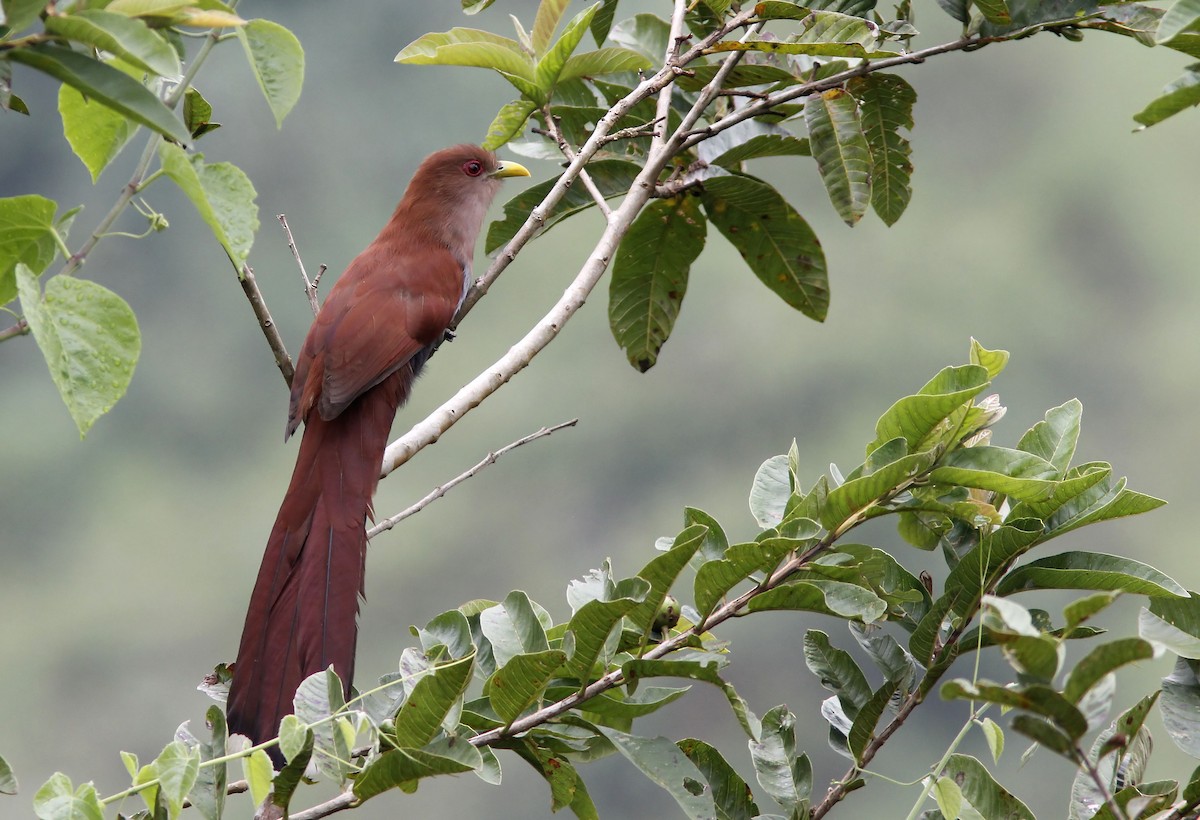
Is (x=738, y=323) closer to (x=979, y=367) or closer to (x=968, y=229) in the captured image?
(x=968, y=229)

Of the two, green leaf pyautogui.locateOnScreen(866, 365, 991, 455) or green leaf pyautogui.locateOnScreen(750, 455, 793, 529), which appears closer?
green leaf pyautogui.locateOnScreen(866, 365, 991, 455)

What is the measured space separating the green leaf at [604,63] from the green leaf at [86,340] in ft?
5.40

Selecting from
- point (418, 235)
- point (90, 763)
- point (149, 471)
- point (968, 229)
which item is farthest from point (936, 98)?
point (418, 235)

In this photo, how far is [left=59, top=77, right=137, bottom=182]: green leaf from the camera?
1335mm

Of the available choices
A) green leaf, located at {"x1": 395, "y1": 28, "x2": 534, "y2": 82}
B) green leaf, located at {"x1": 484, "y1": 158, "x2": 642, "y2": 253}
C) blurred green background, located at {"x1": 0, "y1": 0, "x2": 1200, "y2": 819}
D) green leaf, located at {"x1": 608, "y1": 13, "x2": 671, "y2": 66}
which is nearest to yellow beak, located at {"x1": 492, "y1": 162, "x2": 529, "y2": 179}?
green leaf, located at {"x1": 484, "y1": 158, "x2": 642, "y2": 253}

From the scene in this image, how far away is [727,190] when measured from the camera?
117 inches

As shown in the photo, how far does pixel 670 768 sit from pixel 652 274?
Result: 5.07 feet

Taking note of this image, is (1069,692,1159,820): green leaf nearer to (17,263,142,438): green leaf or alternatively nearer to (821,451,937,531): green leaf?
(821,451,937,531): green leaf

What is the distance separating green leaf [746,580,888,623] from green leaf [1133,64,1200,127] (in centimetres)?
66

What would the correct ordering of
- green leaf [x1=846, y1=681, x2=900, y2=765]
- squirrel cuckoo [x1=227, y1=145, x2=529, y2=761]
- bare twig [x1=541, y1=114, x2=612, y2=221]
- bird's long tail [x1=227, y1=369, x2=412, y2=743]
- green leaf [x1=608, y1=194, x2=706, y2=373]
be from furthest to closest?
green leaf [x1=608, y1=194, x2=706, y2=373]
bare twig [x1=541, y1=114, x2=612, y2=221]
squirrel cuckoo [x1=227, y1=145, x2=529, y2=761]
bird's long tail [x1=227, y1=369, x2=412, y2=743]
green leaf [x1=846, y1=681, x2=900, y2=765]

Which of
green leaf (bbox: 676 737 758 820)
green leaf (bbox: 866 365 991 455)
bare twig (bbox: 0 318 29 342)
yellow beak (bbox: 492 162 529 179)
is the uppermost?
yellow beak (bbox: 492 162 529 179)

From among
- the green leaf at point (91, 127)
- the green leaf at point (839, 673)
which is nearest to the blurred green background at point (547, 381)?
the green leaf at point (839, 673)

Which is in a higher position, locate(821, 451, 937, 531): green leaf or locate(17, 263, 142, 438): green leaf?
locate(17, 263, 142, 438): green leaf

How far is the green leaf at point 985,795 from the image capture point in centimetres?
177
